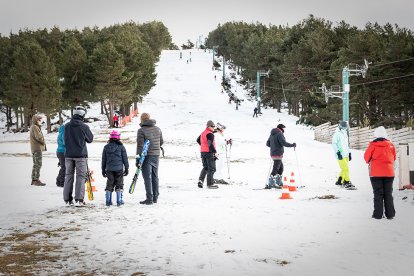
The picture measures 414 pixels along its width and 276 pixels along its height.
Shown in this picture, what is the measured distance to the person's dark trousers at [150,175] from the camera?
34.1ft

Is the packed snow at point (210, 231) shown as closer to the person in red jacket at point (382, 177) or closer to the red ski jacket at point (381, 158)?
the person in red jacket at point (382, 177)

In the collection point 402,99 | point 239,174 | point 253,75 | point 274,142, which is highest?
point 253,75

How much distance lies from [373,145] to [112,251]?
545 cm

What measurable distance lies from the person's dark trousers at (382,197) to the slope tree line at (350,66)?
65.9ft

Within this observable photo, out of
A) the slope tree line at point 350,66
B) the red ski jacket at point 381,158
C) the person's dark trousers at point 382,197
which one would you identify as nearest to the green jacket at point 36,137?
the red ski jacket at point 381,158

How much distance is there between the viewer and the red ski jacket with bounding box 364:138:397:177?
29.1 feet

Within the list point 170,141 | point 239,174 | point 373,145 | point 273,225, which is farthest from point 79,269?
point 170,141

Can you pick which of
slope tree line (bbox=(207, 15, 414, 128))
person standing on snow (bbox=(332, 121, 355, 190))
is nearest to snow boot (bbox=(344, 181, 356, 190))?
person standing on snow (bbox=(332, 121, 355, 190))

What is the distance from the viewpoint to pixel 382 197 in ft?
29.1

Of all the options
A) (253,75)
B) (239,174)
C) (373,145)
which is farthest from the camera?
(253,75)

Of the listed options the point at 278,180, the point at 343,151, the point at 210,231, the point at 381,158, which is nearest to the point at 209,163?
the point at 278,180

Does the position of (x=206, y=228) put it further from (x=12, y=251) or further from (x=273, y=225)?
(x=12, y=251)

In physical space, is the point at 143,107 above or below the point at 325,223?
above

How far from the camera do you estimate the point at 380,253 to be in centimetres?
650
